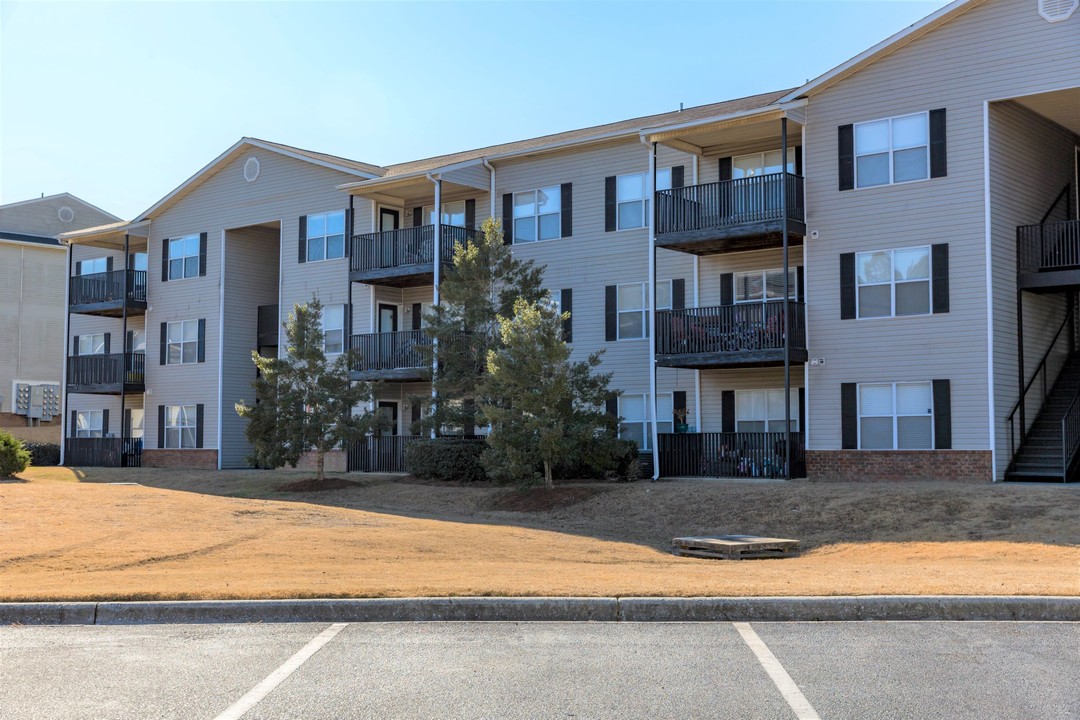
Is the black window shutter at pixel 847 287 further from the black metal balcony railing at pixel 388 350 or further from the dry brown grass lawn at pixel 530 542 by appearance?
the black metal balcony railing at pixel 388 350

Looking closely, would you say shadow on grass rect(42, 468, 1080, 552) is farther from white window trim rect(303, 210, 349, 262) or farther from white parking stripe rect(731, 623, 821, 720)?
white window trim rect(303, 210, 349, 262)

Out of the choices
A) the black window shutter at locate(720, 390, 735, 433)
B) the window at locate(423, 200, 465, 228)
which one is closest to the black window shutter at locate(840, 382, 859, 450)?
the black window shutter at locate(720, 390, 735, 433)

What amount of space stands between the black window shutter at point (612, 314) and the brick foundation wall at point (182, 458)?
17126mm

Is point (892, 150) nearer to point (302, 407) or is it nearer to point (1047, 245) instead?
point (1047, 245)

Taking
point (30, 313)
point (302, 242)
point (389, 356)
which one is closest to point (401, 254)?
point (389, 356)

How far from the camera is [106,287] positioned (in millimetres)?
45438

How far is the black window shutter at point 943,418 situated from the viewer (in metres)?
25.2

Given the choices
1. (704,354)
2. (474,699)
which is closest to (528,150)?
(704,354)

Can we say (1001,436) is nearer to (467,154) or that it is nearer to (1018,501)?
(1018,501)

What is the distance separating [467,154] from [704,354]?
46.6 feet

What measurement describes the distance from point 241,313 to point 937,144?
85.8ft

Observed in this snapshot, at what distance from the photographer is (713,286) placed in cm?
3023

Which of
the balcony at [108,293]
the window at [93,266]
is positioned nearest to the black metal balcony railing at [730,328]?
the balcony at [108,293]

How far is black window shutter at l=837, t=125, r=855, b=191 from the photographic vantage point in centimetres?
2689
